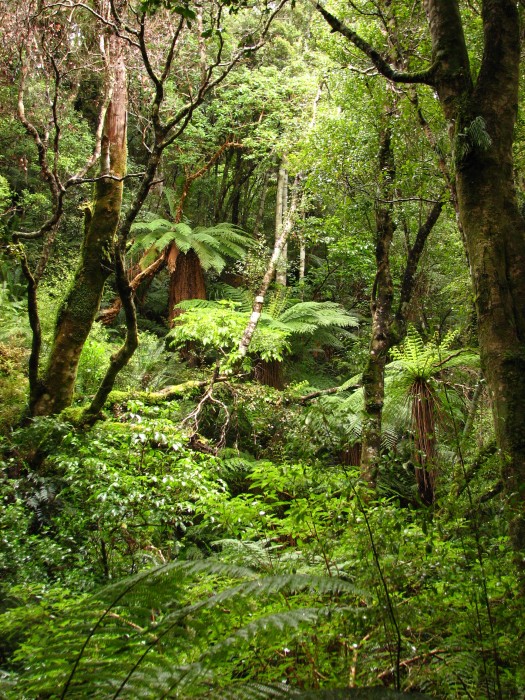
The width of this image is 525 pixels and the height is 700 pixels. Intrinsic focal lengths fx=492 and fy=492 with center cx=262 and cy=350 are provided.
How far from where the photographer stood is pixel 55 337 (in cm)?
554

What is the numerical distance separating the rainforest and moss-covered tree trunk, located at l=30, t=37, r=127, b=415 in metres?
0.03

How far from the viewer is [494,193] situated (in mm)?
2586

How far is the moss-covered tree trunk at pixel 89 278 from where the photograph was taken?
5.41 meters

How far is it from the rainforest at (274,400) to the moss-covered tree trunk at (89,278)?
0.03m

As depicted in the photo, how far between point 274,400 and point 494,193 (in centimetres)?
484

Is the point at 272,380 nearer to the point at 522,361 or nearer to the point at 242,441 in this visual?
the point at 242,441

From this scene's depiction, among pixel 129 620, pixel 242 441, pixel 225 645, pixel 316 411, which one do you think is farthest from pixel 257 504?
pixel 242 441

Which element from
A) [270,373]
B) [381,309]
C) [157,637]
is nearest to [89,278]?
[381,309]

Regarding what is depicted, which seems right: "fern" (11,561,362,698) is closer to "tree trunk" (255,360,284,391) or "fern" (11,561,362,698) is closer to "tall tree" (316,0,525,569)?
"tall tree" (316,0,525,569)

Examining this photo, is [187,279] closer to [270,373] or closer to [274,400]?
[270,373]

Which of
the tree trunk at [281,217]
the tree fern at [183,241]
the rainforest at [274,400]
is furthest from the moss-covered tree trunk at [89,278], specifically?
the tree trunk at [281,217]

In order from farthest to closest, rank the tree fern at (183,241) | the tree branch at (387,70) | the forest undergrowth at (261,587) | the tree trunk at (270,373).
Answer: the tree fern at (183,241)
the tree trunk at (270,373)
the tree branch at (387,70)
the forest undergrowth at (261,587)

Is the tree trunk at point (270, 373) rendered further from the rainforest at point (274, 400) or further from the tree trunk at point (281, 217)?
the tree trunk at point (281, 217)

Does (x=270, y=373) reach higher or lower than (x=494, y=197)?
lower
